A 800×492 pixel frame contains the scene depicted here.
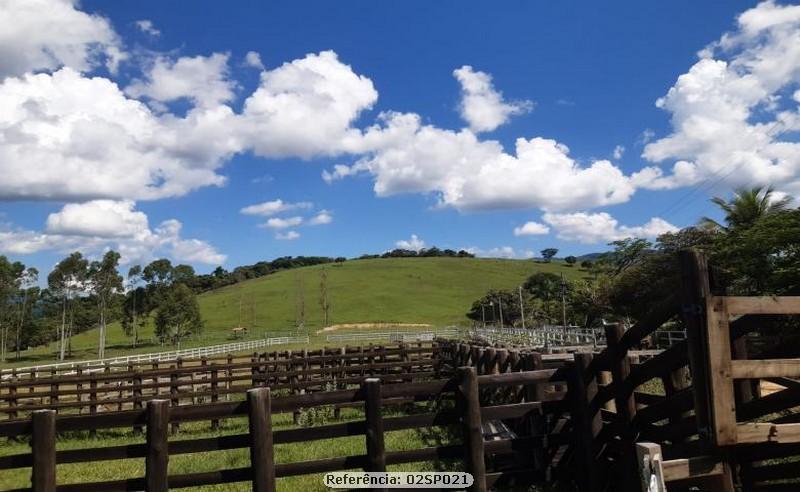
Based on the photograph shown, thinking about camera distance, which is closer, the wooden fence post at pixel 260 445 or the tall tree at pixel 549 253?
the wooden fence post at pixel 260 445

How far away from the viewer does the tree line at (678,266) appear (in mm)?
15750

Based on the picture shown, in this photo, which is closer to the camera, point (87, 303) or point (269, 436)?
point (269, 436)

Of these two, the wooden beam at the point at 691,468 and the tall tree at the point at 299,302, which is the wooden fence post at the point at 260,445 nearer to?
the wooden beam at the point at 691,468

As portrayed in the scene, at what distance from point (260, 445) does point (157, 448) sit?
93 centimetres

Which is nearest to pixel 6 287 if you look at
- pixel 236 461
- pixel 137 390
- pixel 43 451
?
pixel 137 390

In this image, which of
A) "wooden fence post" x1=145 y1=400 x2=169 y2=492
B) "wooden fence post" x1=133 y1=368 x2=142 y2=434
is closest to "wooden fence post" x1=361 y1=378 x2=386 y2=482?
"wooden fence post" x1=145 y1=400 x2=169 y2=492

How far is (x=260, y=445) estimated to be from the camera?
208 inches

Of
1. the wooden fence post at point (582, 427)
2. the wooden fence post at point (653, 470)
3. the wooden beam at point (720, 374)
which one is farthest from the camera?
the wooden fence post at point (582, 427)

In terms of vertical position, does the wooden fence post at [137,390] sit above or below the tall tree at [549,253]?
below

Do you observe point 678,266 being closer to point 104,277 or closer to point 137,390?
point 137,390

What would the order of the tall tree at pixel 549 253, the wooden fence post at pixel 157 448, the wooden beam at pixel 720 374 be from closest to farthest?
the wooden beam at pixel 720 374
the wooden fence post at pixel 157 448
the tall tree at pixel 549 253

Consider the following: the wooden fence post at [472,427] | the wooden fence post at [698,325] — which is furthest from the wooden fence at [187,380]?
the wooden fence post at [698,325]

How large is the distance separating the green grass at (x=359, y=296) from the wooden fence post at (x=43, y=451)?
80208mm

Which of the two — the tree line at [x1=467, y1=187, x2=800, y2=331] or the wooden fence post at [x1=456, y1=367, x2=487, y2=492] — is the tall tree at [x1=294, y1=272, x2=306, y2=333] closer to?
the tree line at [x1=467, y1=187, x2=800, y2=331]
